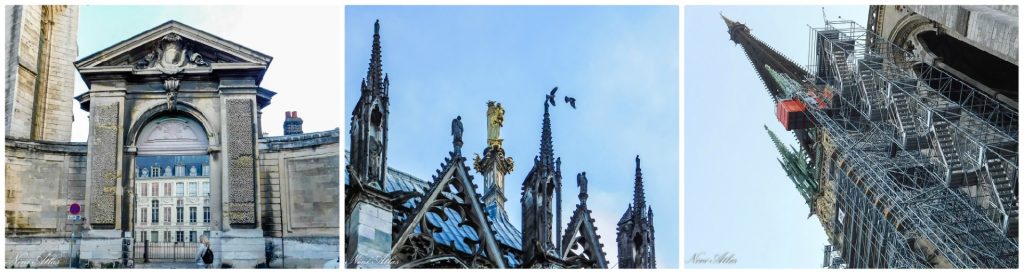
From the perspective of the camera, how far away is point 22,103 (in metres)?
30.8

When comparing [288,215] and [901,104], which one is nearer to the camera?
[288,215]

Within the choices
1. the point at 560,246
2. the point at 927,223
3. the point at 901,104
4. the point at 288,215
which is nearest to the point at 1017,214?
the point at 927,223

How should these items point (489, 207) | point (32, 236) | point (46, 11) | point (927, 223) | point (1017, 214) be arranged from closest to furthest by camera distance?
1. point (32, 236)
2. point (46, 11)
3. point (1017, 214)
4. point (927, 223)
5. point (489, 207)

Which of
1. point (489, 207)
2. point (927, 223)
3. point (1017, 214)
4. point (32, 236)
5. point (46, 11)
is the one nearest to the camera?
point (32, 236)

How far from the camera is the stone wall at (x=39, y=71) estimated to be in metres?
30.8

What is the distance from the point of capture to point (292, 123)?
1213 inches

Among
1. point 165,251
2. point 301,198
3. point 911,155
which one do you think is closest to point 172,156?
point 165,251

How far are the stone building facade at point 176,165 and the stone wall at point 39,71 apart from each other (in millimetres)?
234

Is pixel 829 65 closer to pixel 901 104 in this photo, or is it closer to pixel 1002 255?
pixel 901 104

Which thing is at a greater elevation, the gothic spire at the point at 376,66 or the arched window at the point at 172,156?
the gothic spire at the point at 376,66

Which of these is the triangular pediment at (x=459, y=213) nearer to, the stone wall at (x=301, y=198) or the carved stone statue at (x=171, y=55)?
the stone wall at (x=301, y=198)

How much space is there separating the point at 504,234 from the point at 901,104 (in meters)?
9.38

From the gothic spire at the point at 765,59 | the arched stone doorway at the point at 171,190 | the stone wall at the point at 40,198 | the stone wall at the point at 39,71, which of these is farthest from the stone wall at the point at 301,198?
the gothic spire at the point at 765,59

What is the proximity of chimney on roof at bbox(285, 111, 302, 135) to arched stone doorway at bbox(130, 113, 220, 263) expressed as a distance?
1408 millimetres
